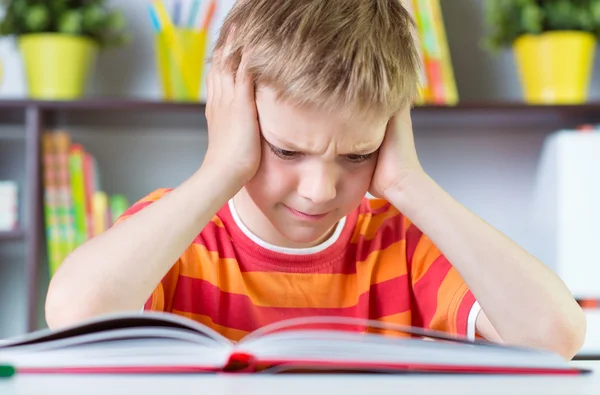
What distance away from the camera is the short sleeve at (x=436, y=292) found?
38.1 inches

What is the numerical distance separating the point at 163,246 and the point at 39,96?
140 centimetres

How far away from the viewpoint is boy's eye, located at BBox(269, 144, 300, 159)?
922mm

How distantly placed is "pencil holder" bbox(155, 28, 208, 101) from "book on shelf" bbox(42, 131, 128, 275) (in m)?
0.30

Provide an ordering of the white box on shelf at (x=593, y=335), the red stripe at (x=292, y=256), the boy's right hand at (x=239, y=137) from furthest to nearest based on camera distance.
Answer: the white box on shelf at (x=593, y=335)
the red stripe at (x=292, y=256)
the boy's right hand at (x=239, y=137)

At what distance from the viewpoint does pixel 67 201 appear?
2.07m

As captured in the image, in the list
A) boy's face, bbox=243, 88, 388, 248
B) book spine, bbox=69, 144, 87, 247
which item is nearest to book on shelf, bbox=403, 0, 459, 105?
book spine, bbox=69, 144, 87, 247

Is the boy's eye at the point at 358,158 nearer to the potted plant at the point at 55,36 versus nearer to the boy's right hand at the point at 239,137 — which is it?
the boy's right hand at the point at 239,137

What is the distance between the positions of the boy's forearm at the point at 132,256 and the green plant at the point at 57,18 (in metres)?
1.33

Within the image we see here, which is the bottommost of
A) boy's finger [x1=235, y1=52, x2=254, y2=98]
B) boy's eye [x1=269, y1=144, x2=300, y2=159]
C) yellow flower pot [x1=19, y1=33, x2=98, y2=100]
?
boy's eye [x1=269, y1=144, x2=300, y2=159]

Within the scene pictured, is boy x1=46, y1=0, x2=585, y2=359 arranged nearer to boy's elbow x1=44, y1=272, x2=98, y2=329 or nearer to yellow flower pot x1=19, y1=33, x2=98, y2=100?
boy's elbow x1=44, y1=272, x2=98, y2=329

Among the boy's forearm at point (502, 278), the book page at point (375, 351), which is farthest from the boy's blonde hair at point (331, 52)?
the book page at point (375, 351)

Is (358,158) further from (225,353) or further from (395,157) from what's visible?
(225,353)

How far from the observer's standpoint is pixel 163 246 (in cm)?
88

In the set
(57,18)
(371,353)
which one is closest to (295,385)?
(371,353)
